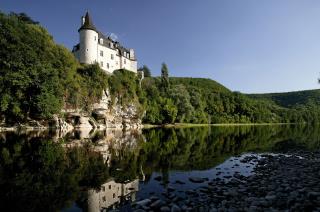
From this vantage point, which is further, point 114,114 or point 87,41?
point 114,114

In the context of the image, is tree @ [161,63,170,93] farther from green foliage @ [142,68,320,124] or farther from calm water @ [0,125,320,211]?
calm water @ [0,125,320,211]

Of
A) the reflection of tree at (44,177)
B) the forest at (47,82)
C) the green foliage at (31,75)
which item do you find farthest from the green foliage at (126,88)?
the reflection of tree at (44,177)

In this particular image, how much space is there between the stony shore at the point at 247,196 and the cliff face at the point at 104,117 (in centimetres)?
5291

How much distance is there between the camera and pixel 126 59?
9519cm

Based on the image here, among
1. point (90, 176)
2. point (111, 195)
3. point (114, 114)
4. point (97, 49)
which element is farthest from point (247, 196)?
point (97, 49)

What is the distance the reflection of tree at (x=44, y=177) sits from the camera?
10.7 metres

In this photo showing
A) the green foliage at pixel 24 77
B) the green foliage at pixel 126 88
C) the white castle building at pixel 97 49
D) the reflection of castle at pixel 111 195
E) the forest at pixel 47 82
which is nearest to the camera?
the reflection of castle at pixel 111 195

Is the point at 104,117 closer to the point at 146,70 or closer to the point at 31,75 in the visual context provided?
the point at 31,75

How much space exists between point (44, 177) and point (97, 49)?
68.3 meters

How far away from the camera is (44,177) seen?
14672mm

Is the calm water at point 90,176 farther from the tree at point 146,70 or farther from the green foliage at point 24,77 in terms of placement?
the tree at point 146,70

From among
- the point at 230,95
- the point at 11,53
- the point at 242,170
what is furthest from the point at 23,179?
the point at 230,95

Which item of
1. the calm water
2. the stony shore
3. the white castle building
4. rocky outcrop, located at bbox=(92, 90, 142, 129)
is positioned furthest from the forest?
the stony shore

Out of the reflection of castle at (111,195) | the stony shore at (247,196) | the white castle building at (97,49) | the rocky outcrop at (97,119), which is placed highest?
the white castle building at (97,49)
